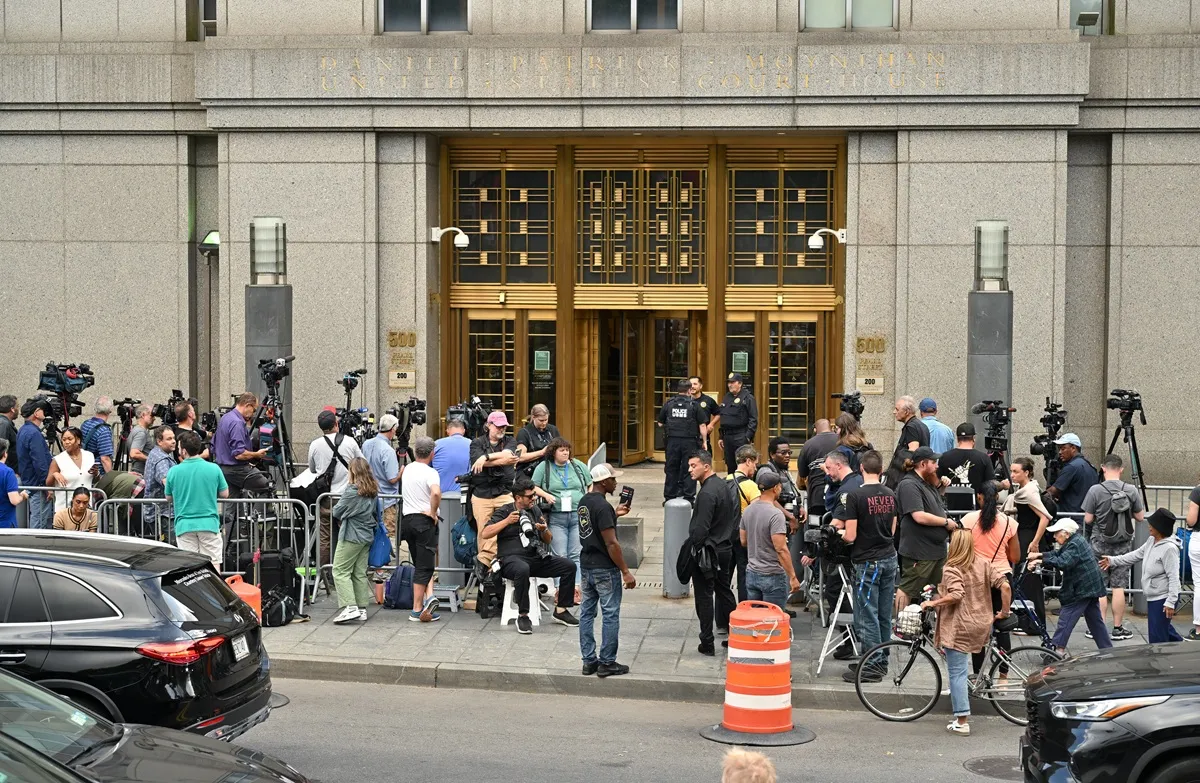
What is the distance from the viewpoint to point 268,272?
22109 mm

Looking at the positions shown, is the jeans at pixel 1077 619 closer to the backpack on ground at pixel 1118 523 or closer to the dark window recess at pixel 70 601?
the backpack on ground at pixel 1118 523

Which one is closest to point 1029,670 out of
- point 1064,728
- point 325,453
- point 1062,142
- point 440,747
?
point 1064,728

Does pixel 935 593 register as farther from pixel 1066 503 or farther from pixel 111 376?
pixel 111 376

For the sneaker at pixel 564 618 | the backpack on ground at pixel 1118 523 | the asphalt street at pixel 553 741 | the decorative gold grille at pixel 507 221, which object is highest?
the decorative gold grille at pixel 507 221

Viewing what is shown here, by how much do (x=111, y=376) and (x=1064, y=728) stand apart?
63.4ft

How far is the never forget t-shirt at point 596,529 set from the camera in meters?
12.8

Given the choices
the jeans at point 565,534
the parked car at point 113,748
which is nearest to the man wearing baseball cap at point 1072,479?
the jeans at point 565,534

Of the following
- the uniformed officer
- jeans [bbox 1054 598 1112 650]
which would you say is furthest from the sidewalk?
the uniformed officer

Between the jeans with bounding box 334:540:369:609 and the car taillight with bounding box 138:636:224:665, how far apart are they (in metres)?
4.94

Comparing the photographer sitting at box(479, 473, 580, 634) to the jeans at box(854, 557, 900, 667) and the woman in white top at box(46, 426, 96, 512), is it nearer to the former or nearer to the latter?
the jeans at box(854, 557, 900, 667)

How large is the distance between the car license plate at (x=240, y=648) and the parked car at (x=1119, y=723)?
502cm

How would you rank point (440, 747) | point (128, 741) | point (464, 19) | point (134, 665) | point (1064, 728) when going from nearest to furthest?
point (128, 741) < point (1064, 728) < point (134, 665) < point (440, 747) < point (464, 19)

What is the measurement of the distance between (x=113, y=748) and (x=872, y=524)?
7.05 meters

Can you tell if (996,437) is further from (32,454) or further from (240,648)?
(32,454)
